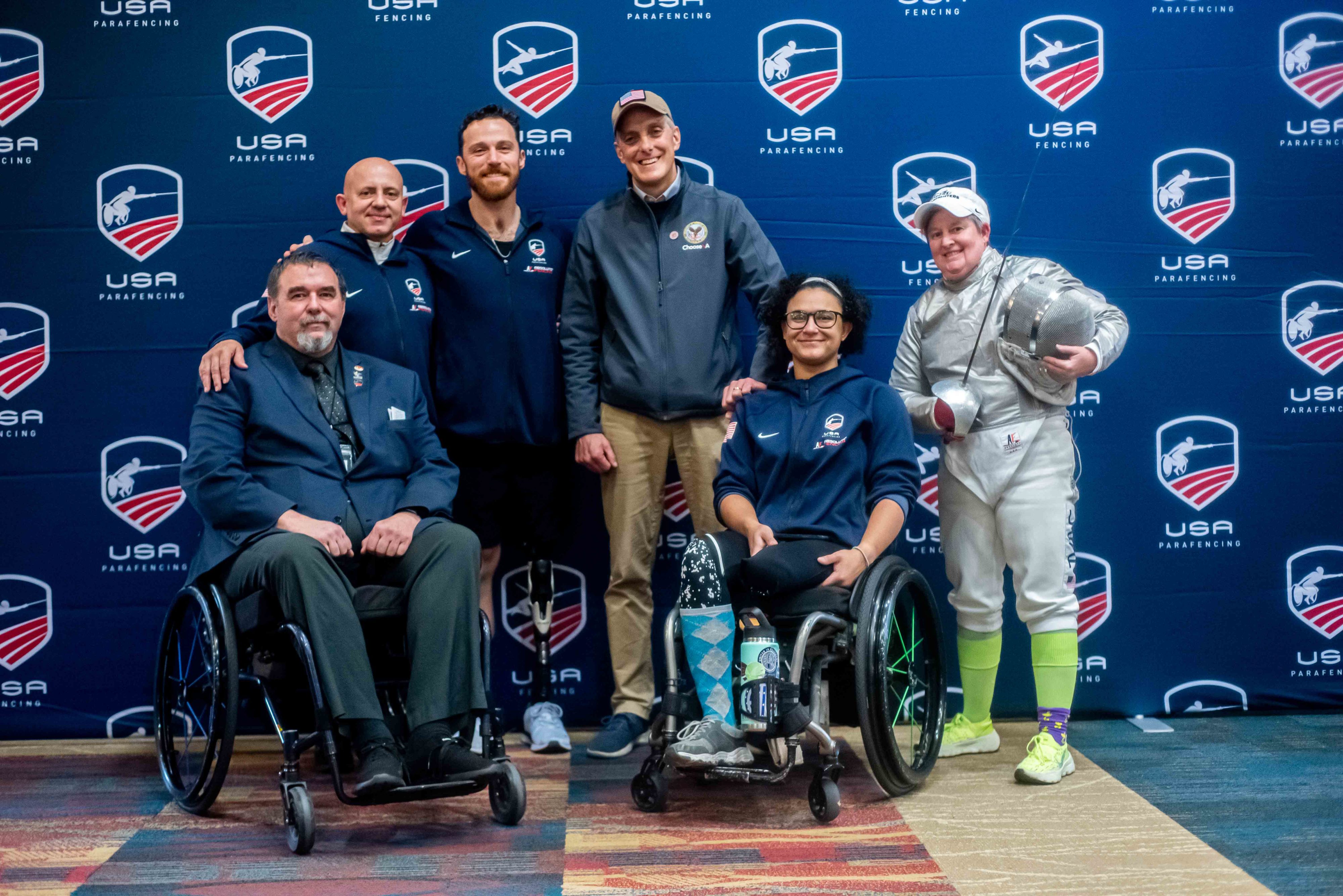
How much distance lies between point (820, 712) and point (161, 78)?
257cm

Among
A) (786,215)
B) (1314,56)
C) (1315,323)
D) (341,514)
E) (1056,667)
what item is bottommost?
(1056,667)

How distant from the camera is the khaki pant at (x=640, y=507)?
3146mm

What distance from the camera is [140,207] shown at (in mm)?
3367

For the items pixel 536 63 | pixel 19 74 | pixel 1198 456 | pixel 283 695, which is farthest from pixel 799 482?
pixel 19 74

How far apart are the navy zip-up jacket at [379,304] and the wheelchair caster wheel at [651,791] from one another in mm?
1153

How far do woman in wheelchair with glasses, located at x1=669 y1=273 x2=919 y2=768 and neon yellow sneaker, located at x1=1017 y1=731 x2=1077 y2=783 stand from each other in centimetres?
63

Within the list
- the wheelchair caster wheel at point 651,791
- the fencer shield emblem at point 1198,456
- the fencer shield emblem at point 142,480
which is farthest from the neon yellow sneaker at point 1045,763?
the fencer shield emblem at point 142,480

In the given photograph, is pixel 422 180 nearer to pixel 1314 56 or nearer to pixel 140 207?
pixel 140 207

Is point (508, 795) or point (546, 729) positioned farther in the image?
point (546, 729)

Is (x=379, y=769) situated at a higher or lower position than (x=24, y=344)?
lower

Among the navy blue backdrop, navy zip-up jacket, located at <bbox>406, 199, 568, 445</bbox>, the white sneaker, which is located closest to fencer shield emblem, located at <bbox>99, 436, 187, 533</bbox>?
the navy blue backdrop

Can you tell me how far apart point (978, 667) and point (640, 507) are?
99cm

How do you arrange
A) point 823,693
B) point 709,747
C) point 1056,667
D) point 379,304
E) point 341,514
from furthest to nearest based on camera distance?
1. point 379,304
2. point 1056,667
3. point 341,514
4. point 823,693
5. point 709,747

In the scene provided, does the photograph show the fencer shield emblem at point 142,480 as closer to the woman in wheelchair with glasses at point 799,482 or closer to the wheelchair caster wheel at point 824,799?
the woman in wheelchair with glasses at point 799,482
